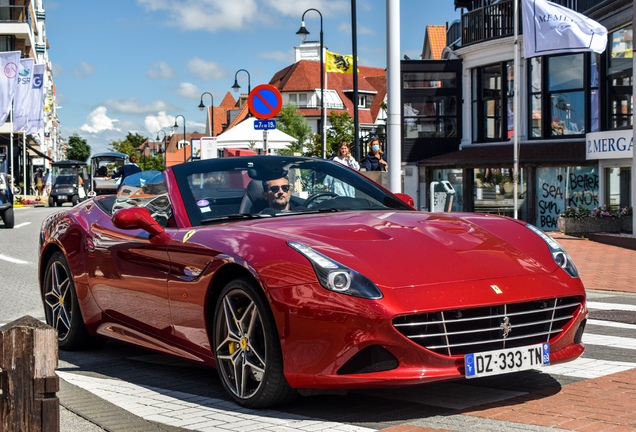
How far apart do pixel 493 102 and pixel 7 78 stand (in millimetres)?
26350

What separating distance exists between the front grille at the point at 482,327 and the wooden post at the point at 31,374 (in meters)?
1.57

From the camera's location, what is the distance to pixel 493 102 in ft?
88.3

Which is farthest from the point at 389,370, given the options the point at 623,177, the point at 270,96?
the point at 623,177

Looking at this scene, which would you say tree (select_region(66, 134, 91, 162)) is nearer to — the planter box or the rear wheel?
the rear wheel

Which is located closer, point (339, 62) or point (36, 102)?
point (36, 102)

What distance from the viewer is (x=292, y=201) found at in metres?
5.15

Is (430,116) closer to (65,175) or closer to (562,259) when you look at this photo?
(65,175)

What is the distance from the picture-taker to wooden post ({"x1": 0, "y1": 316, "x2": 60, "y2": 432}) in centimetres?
275

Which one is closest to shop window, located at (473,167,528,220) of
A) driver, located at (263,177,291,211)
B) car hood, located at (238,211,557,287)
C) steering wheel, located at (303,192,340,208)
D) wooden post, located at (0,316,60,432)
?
steering wheel, located at (303,192,340,208)

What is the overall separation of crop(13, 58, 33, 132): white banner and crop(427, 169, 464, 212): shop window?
959 inches

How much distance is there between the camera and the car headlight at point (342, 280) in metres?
3.72

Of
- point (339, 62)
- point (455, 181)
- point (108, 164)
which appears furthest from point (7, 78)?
point (339, 62)

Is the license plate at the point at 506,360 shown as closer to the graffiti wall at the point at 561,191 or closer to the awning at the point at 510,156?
the graffiti wall at the point at 561,191

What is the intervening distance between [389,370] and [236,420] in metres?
0.83
